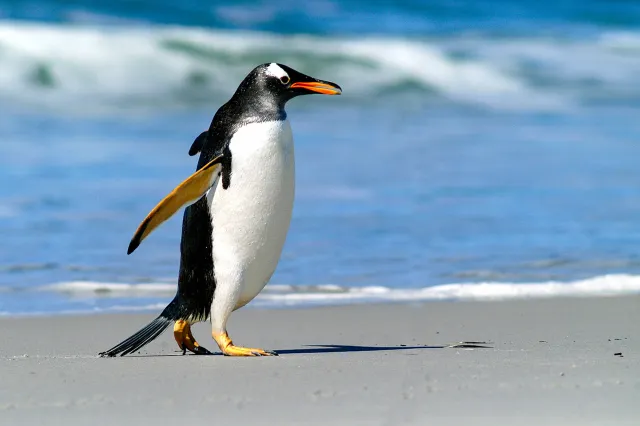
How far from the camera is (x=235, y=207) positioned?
4543 mm

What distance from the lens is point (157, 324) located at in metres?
4.65

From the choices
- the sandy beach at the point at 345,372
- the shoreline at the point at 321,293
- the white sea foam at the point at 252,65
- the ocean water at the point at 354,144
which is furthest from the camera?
the white sea foam at the point at 252,65

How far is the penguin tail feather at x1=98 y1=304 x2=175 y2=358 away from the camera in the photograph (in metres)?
4.49

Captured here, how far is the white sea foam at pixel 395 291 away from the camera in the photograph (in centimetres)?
616

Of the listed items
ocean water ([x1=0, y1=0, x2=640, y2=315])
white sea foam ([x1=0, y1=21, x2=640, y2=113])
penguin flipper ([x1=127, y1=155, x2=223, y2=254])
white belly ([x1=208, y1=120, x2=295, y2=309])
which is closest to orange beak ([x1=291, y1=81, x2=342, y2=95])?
white belly ([x1=208, y1=120, x2=295, y2=309])

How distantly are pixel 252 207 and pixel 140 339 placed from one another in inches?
24.6

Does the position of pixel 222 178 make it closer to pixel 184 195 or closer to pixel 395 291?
pixel 184 195

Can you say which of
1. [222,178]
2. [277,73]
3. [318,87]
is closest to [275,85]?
[277,73]

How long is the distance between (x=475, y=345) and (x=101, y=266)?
2760 millimetres

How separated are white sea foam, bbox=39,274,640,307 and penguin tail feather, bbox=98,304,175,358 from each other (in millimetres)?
1457

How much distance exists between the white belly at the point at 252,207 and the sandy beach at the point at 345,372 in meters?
0.34

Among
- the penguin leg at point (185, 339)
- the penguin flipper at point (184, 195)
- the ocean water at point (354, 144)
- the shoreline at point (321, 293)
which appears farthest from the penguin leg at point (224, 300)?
the ocean water at point (354, 144)

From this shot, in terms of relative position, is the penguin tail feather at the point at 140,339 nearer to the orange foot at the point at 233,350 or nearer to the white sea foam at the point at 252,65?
the orange foot at the point at 233,350

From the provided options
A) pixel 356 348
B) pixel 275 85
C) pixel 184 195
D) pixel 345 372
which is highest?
pixel 275 85
